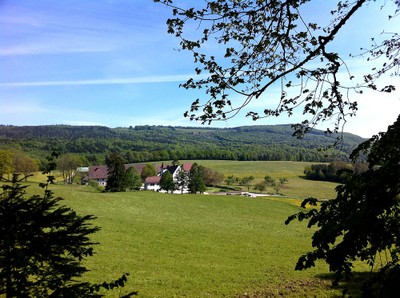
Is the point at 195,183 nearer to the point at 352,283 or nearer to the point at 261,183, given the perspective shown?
the point at 261,183

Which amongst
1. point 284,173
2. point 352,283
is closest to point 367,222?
point 352,283

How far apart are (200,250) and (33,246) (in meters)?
19.3

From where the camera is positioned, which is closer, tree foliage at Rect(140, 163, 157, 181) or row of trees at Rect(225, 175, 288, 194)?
row of trees at Rect(225, 175, 288, 194)

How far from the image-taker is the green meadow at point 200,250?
13.1 m

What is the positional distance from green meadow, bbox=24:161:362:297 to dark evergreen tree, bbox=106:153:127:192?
9.23m

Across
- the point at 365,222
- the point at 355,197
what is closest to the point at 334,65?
the point at 355,197

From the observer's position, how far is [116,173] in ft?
194

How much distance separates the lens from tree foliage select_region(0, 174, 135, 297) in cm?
342

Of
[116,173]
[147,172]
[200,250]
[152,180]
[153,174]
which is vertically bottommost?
[200,250]

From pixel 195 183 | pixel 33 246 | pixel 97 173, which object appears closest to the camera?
pixel 33 246

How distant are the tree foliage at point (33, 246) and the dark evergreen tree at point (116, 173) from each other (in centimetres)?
5458

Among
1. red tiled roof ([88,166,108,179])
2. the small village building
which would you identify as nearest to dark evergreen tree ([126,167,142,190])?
the small village building

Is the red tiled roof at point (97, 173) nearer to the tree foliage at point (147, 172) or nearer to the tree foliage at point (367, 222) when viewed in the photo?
the tree foliage at point (147, 172)

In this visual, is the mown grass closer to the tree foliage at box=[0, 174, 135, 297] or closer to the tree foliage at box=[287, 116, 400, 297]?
the tree foliage at box=[287, 116, 400, 297]
